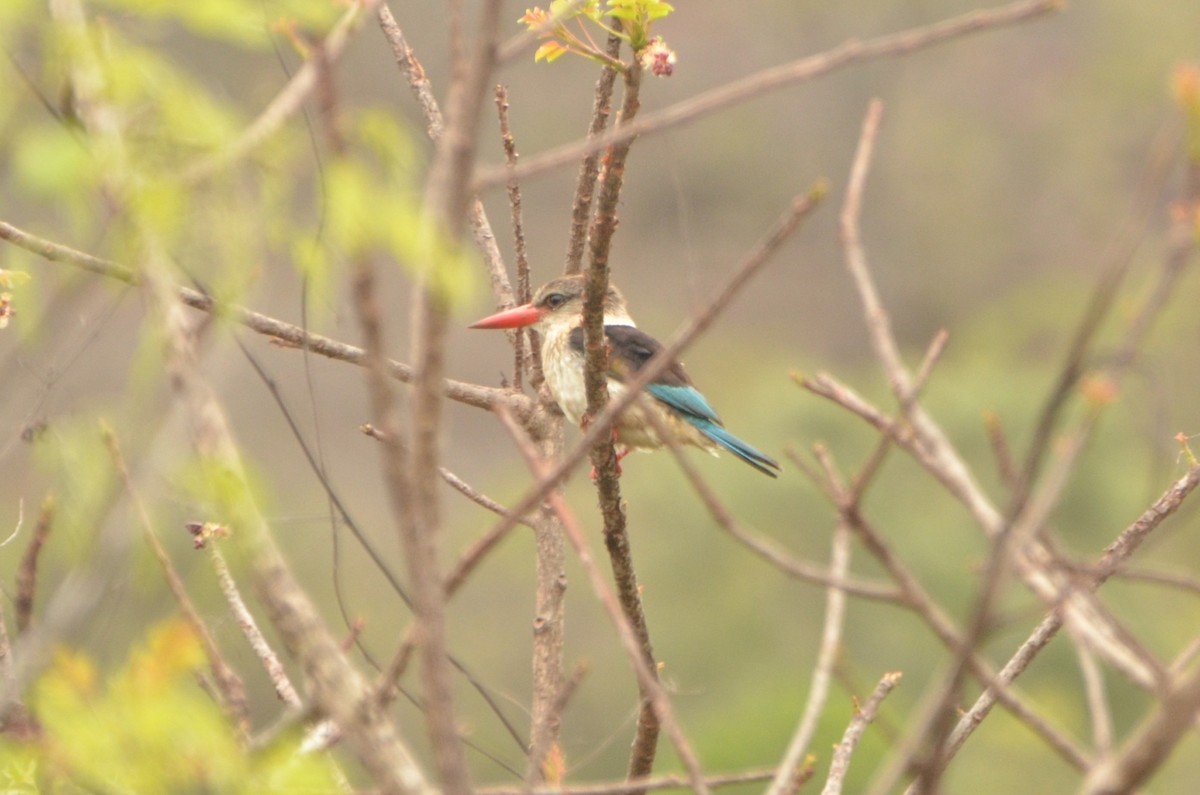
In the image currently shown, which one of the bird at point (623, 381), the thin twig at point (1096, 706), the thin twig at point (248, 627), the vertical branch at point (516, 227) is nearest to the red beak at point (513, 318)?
the vertical branch at point (516, 227)

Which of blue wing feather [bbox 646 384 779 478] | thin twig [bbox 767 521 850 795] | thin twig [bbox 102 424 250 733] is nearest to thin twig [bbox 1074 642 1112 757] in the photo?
thin twig [bbox 767 521 850 795]

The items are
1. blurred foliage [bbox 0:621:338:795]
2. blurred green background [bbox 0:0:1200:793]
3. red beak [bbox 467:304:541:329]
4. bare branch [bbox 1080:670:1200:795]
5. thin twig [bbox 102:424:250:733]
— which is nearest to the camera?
bare branch [bbox 1080:670:1200:795]

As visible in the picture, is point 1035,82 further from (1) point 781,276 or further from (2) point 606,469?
(2) point 606,469

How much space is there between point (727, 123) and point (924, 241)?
5.73m

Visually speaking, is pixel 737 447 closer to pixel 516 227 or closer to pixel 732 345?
pixel 516 227

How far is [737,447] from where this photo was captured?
507cm

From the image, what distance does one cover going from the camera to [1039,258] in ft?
126

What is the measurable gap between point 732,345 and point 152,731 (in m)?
33.6

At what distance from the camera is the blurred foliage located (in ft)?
4.23

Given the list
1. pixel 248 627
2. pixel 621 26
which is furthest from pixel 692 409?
pixel 248 627

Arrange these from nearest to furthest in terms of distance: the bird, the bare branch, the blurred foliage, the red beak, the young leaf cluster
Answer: the bare branch < the blurred foliage < the young leaf cluster < the red beak < the bird

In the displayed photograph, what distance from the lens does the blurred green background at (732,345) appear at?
1626 millimetres

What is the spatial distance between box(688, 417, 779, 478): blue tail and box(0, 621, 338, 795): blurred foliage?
3.59 m

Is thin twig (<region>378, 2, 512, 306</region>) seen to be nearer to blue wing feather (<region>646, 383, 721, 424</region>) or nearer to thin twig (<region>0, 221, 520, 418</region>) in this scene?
thin twig (<region>0, 221, 520, 418</region>)
